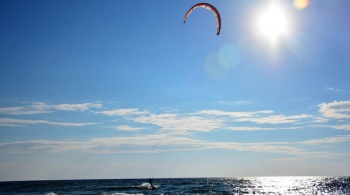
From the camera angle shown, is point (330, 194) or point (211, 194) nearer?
point (211, 194)

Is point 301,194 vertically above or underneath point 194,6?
underneath

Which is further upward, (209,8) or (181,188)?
(209,8)

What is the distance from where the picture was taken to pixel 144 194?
44.2 m

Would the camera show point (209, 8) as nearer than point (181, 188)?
Yes

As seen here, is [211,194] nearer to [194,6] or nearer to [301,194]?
[301,194]

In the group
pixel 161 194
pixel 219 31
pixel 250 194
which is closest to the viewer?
pixel 219 31

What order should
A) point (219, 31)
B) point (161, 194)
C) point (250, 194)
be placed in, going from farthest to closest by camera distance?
point (250, 194)
point (161, 194)
point (219, 31)

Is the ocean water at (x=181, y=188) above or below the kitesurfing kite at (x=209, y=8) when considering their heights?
below

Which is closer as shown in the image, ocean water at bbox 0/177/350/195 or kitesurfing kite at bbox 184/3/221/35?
kitesurfing kite at bbox 184/3/221/35

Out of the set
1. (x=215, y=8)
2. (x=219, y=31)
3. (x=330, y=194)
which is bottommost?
(x=330, y=194)

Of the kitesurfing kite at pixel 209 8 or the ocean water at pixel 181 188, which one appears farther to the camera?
the ocean water at pixel 181 188

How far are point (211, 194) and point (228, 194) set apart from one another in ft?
8.64

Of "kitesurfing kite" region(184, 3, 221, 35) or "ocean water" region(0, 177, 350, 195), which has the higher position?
"kitesurfing kite" region(184, 3, 221, 35)

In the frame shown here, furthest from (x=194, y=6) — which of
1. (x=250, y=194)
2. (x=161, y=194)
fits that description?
(x=250, y=194)
